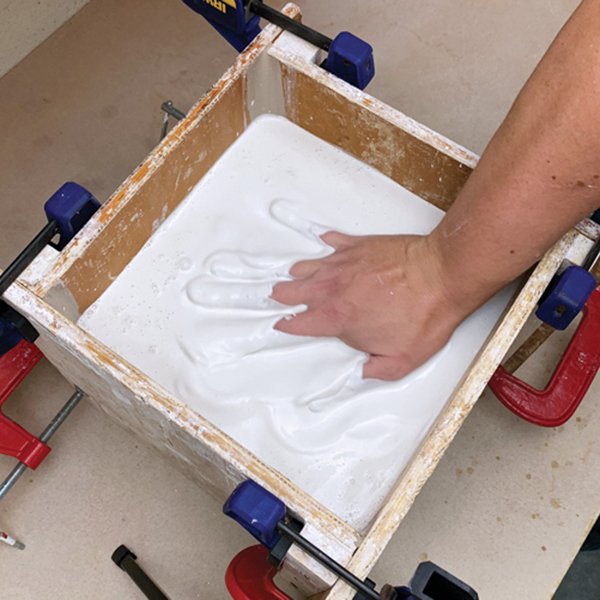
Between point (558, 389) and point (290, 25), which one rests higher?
point (290, 25)

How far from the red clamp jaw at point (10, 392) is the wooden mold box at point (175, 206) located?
85 millimetres

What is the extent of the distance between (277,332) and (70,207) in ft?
1.32

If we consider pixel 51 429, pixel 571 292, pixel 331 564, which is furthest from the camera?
pixel 51 429

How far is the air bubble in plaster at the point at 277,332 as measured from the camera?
3.38 feet

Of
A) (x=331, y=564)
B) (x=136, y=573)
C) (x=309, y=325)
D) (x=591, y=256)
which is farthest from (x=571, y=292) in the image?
Result: (x=136, y=573)

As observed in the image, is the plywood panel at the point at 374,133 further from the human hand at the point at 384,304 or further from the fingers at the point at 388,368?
the fingers at the point at 388,368

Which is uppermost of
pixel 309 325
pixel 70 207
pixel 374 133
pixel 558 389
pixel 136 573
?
pixel 374 133

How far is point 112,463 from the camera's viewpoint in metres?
1.32

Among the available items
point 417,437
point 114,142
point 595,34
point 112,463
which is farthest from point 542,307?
point 114,142

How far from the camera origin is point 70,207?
3.18 feet

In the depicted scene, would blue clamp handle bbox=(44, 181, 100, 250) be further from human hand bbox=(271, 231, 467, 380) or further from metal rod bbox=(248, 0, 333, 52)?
metal rod bbox=(248, 0, 333, 52)

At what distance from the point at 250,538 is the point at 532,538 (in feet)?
1.94

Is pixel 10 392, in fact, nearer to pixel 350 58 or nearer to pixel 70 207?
pixel 70 207

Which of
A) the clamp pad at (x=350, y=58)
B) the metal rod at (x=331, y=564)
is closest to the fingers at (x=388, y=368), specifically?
the metal rod at (x=331, y=564)
